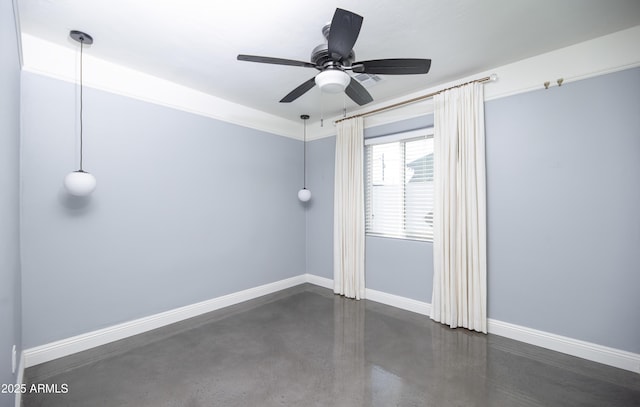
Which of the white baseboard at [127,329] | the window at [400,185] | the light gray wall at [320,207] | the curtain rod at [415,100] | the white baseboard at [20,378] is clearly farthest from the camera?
the light gray wall at [320,207]

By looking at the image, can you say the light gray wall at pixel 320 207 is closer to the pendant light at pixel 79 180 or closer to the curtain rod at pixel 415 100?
the curtain rod at pixel 415 100

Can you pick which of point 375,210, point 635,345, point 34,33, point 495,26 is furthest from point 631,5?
point 34,33

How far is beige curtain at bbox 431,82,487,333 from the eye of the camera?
2.84 m

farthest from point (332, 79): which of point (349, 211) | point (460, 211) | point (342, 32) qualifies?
point (349, 211)

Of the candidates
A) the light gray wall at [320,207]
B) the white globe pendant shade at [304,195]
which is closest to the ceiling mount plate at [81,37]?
the white globe pendant shade at [304,195]

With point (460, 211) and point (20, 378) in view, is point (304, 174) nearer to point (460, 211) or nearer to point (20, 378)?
point (460, 211)

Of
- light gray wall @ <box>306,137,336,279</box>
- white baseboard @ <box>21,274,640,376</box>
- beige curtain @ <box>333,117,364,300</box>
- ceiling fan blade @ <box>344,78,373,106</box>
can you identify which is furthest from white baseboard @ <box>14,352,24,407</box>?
light gray wall @ <box>306,137,336,279</box>

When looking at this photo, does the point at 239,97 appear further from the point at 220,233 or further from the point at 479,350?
the point at 479,350

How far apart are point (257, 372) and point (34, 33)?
130 inches

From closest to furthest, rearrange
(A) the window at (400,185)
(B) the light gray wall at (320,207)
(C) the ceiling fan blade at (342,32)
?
(C) the ceiling fan blade at (342,32) → (A) the window at (400,185) → (B) the light gray wall at (320,207)

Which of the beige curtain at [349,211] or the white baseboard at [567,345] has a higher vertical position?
the beige curtain at [349,211]

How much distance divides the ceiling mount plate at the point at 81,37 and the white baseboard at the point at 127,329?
8.45 feet

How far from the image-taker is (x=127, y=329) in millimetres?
2742

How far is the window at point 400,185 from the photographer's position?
3.44m
